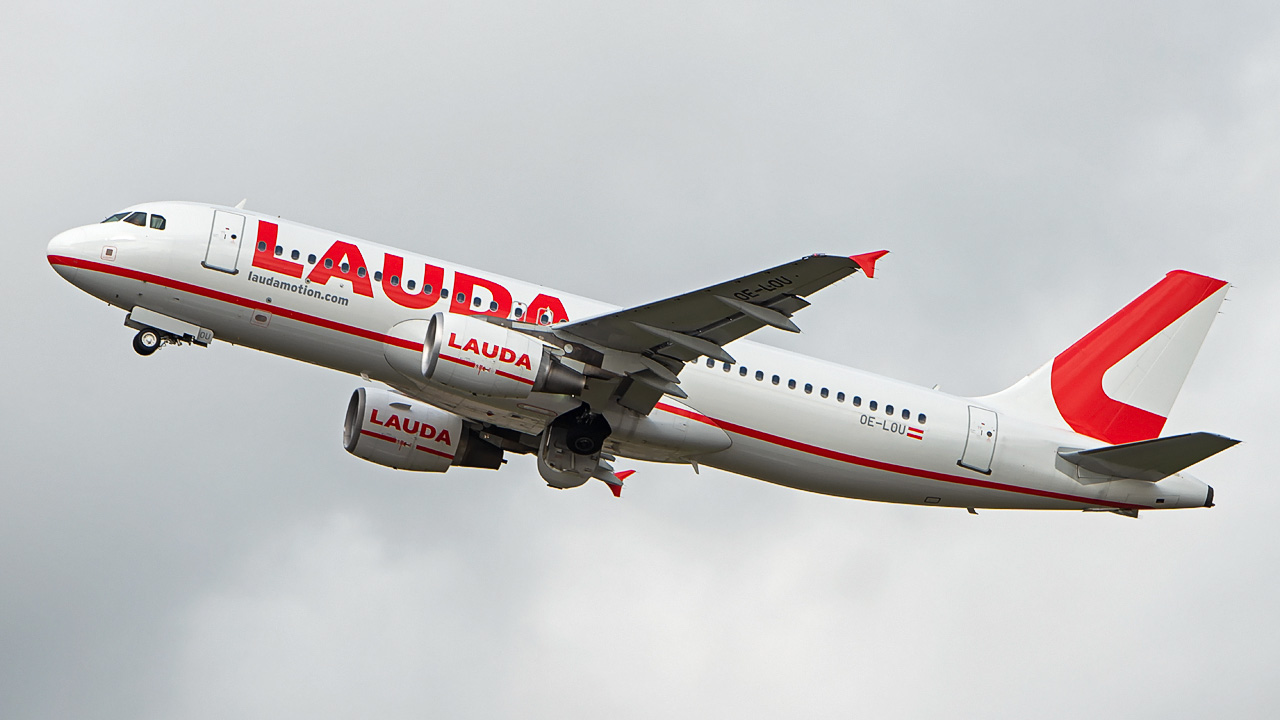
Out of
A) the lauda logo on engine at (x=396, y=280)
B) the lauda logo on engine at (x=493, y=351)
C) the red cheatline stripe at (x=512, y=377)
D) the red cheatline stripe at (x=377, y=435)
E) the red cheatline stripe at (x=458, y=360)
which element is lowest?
the red cheatline stripe at (x=377, y=435)

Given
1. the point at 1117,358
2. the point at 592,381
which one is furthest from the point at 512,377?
the point at 1117,358

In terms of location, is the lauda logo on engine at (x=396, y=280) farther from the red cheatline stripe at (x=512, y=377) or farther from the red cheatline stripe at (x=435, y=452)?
the red cheatline stripe at (x=435, y=452)

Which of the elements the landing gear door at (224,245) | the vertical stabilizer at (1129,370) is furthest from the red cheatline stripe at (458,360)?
the vertical stabilizer at (1129,370)

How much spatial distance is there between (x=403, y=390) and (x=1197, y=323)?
23.8 m

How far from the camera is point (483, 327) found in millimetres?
31562

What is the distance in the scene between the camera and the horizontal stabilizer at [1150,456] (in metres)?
34.5

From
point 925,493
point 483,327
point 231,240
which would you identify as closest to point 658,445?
point 483,327

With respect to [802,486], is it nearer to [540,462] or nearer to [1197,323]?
[540,462]

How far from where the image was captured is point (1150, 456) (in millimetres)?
36062

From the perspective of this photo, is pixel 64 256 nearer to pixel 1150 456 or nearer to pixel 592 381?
pixel 592 381

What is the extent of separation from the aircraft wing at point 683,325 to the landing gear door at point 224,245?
788 centimetres

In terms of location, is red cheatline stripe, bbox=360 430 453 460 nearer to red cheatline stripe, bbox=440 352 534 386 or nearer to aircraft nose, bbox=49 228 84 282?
red cheatline stripe, bbox=440 352 534 386

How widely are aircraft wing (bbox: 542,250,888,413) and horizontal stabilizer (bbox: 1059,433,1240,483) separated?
1186 centimetres

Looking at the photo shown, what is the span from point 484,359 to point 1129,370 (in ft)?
66.2
